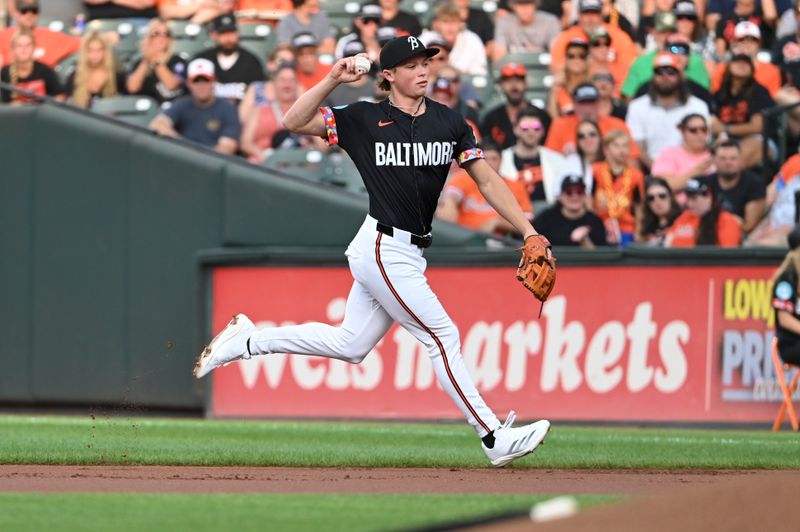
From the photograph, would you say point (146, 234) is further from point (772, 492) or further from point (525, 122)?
point (772, 492)

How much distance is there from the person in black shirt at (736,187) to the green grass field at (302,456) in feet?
6.59

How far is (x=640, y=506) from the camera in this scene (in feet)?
17.9

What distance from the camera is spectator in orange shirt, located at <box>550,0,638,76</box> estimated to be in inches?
579

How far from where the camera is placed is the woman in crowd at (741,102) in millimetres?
13984

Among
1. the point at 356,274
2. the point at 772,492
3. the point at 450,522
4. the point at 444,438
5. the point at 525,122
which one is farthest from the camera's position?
the point at 525,122

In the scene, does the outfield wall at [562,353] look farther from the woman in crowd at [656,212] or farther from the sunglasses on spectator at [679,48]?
the sunglasses on spectator at [679,48]

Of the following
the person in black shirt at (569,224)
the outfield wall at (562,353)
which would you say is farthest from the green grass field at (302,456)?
the person in black shirt at (569,224)

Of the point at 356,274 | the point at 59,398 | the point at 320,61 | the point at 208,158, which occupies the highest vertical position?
the point at 320,61

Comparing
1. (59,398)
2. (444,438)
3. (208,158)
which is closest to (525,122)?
(208,158)

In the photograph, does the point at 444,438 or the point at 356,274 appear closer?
the point at 356,274

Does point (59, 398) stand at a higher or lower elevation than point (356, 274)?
lower

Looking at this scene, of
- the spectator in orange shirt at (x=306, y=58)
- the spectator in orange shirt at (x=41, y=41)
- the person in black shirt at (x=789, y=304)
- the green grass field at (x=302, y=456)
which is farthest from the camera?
the spectator in orange shirt at (x=41, y=41)

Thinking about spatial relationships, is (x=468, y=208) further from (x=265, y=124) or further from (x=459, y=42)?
(x=265, y=124)

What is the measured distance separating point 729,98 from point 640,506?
924 centimetres
